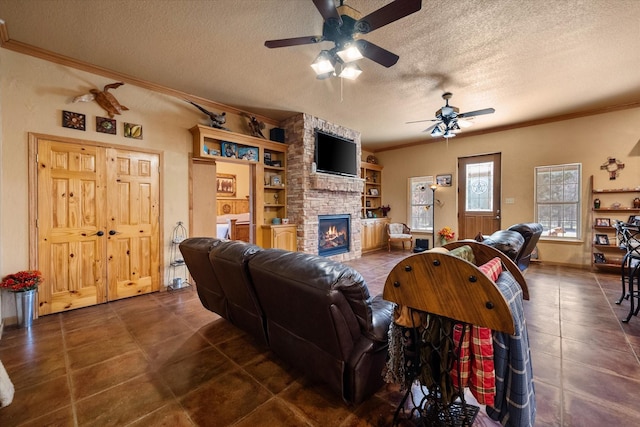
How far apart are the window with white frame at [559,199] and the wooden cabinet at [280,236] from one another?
5070mm

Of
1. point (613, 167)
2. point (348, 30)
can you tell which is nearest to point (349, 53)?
point (348, 30)

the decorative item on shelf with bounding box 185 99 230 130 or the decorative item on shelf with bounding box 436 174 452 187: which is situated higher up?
the decorative item on shelf with bounding box 185 99 230 130

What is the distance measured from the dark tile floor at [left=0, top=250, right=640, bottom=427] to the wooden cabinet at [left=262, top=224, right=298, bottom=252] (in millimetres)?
1923

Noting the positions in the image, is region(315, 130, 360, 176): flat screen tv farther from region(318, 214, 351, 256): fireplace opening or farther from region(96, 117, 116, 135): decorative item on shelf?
region(96, 117, 116, 135): decorative item on shelf

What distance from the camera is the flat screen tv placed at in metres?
5.25

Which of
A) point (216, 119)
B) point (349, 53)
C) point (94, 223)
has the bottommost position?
point (94, 223)

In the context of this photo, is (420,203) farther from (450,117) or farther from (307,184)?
(307,184)

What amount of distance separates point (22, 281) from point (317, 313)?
3284 millimetres

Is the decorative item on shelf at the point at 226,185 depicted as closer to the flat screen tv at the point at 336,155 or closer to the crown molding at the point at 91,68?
the crown molding at the point at 91,68

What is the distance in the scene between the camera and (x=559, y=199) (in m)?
5.21

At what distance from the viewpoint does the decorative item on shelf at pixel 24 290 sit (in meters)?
2.62

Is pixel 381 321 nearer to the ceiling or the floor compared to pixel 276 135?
nearer to the floor

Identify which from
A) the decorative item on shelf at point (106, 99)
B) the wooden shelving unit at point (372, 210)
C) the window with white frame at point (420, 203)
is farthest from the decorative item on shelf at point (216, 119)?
the window with white frame at point (420, 203)

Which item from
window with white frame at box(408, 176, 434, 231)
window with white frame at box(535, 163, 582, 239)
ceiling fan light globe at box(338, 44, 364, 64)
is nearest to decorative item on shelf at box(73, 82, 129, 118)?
ceiling fan light globe at box(338, 44, 364, 64)
